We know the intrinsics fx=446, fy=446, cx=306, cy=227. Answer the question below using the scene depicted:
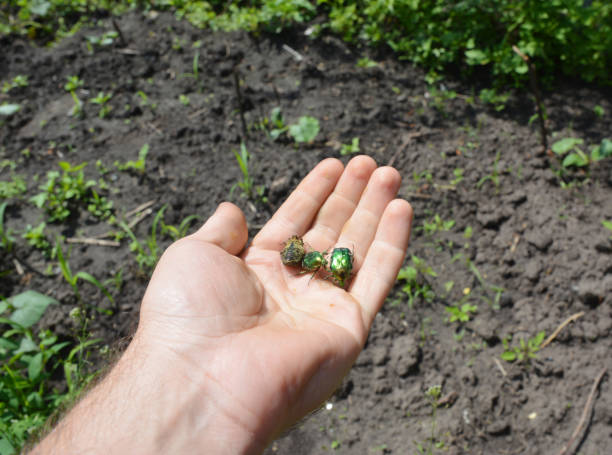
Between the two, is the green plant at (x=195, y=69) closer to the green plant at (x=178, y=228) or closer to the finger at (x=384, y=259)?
the green plant at (x=178, y=228)

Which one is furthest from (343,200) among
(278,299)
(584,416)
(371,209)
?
(584,416)

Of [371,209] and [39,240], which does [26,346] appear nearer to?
[39,240]

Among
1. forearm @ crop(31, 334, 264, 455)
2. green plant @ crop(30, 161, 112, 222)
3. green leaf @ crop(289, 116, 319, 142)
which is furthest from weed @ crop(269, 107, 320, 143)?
forearm @ crop(31, 334, 264, 455)

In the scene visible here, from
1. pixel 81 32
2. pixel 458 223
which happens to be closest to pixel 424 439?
pixel 458 223

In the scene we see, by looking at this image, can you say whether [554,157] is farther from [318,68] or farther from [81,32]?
[81,32]

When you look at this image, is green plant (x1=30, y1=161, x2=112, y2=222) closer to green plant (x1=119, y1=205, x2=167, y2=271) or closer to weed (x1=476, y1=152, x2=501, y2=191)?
green plant (x1=119, y1=205, x2=167, y2=271)
